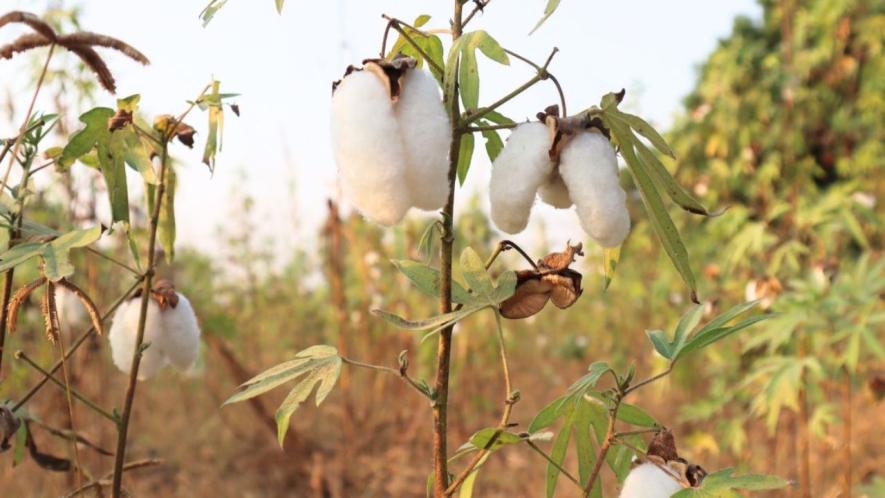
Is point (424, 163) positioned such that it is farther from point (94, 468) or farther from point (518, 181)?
point (94, 468)

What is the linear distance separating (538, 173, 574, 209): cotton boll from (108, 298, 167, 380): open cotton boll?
51cm

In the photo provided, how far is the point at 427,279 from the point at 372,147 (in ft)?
0.41

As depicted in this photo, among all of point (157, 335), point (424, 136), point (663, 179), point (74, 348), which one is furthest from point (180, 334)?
point (663, 179)

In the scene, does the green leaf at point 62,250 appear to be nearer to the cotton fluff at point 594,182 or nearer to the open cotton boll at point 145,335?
the open cotton boll at point 145,335

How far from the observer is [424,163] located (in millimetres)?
664

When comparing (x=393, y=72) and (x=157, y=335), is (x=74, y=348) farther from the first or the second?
(x=393, y=72)

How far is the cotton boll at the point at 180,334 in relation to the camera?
1027 millimetres

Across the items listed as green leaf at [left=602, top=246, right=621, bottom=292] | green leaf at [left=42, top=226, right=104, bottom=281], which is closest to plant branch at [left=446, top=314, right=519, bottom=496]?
green leaf at [left=602, top=246, right=621, bottom=292]

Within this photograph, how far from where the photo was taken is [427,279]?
0.73 meters

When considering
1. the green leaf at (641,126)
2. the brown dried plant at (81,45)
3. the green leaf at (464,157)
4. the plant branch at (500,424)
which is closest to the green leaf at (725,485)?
the plant branch at (500,424)

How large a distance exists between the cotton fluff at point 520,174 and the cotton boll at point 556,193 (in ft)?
0.05

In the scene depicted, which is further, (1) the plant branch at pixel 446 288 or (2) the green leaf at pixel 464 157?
(2) the green leaf at pixel 464 157

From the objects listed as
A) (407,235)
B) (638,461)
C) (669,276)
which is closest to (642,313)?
(669,276)

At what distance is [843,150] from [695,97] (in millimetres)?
2052
